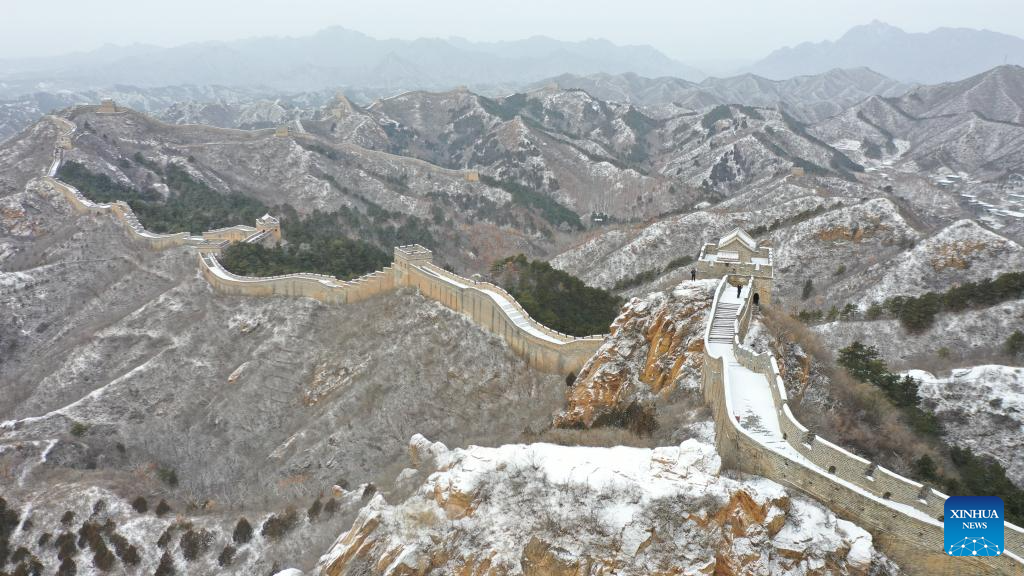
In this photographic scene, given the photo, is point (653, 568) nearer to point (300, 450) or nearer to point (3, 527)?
point (300, 450)

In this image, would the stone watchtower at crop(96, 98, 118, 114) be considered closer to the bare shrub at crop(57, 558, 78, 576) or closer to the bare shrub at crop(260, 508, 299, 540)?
the bare shrub at crop(57, 558, 78, 576)

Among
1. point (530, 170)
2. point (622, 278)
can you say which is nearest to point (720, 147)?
point (530, 170)

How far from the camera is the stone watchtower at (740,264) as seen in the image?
32.2m

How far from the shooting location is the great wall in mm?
15359

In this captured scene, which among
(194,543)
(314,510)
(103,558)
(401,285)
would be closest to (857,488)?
(314,510)

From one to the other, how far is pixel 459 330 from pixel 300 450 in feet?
47.4

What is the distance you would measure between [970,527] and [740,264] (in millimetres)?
18988

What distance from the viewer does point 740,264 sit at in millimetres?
32312

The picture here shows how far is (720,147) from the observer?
158m

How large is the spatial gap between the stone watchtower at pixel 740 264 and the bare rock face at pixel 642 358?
1413mm

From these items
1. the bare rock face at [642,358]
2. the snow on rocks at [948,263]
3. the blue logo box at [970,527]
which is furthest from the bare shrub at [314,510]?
the snow on rocks at [948,263]

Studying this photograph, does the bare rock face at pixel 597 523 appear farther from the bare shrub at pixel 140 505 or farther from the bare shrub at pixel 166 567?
the bare shrub at pixel 140 505

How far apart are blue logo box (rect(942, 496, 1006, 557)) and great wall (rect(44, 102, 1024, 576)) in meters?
0.20

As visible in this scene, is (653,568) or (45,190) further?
(45,190)
